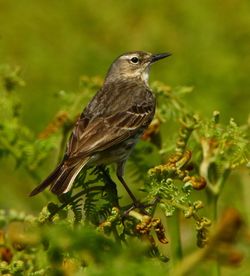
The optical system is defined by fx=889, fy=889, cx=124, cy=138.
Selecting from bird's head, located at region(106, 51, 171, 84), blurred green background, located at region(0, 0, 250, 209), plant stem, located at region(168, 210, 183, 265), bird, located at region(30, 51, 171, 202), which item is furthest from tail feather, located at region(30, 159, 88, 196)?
blurred green background, located at region(0, 0, 250, 209)

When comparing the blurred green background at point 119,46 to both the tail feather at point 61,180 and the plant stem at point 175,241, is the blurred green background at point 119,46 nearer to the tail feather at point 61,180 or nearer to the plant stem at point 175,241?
the tail feather at point 61,180

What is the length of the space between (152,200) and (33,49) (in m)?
6.59

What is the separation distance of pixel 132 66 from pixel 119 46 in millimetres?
2128

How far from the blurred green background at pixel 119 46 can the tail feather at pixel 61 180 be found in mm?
2889

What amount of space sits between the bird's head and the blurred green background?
19.8 inches

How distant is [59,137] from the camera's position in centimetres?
588

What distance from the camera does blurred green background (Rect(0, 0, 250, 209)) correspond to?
846 cm

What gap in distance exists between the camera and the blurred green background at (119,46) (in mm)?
8461

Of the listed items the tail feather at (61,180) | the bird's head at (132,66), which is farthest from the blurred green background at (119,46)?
the tail feather at (61,180)

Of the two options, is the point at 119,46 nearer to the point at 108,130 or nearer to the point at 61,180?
the point at 108,130

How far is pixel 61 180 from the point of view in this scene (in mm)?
4664

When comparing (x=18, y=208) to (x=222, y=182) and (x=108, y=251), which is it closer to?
(x=222, y=182)

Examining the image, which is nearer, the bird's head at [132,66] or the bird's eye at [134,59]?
the bird's head at [132,66]

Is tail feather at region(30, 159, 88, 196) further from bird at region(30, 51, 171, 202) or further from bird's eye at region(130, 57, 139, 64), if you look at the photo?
bird's eye at region(130, 57, 139, 64)
